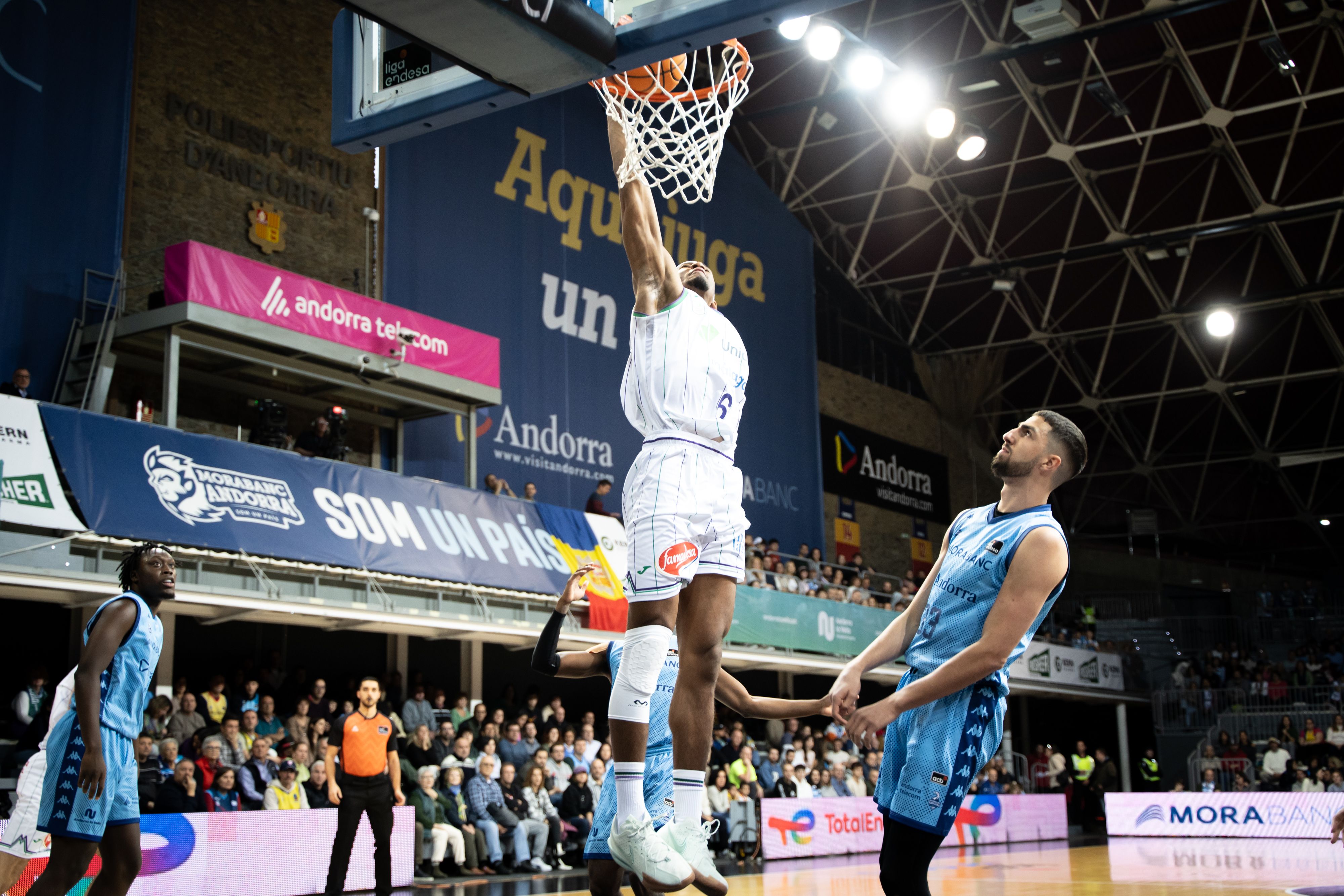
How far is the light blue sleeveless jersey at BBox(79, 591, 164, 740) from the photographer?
18.0ft

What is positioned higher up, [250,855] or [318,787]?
[318,787]

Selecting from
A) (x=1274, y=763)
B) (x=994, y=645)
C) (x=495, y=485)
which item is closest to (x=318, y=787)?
(x=495, y=485)

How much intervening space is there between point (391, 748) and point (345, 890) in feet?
6.80

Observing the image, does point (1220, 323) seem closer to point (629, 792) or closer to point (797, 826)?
point (797, 826)

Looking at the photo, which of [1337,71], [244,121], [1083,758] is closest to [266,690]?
[244,121]

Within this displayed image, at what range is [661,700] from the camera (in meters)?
6.47

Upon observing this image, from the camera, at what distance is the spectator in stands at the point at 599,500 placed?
19.0 meters

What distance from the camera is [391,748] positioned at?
996 centimetres

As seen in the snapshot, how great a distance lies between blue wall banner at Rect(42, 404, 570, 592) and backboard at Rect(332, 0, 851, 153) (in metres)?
8.04

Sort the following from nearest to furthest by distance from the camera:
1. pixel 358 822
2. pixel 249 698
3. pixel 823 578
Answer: pixel 358 822
pixel 249 698
pixel 823 578

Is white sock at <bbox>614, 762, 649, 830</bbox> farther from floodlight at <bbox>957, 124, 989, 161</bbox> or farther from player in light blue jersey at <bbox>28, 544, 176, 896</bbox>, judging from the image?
floodlight at <bbox>957, 124, 989, 161</bbox>

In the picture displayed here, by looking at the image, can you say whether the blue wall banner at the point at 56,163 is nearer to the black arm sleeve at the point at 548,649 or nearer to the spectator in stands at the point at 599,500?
the spectator in stands at the point at 599,500

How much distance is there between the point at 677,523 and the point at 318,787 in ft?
31.4

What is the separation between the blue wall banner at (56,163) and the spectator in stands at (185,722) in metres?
4.65
